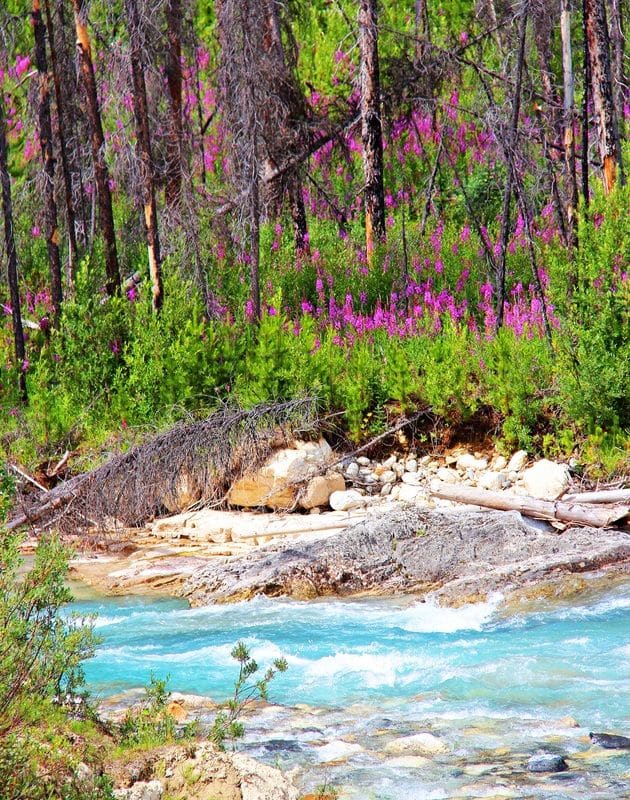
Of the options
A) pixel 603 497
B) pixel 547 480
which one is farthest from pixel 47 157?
pixel 603 497

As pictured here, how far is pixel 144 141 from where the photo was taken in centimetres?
1368

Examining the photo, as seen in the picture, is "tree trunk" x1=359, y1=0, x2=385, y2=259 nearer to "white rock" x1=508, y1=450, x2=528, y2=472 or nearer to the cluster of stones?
the cluster of stones

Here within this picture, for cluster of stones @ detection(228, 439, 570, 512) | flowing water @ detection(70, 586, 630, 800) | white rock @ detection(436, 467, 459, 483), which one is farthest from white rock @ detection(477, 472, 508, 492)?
flowing water @ detection(70, 586, 630, 800)

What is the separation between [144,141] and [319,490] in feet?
17.9

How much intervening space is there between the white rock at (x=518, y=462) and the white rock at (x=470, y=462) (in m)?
0.34

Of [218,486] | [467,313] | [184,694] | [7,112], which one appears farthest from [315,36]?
[184,694]

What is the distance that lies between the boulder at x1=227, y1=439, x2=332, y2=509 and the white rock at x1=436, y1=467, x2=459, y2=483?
1.21 meters

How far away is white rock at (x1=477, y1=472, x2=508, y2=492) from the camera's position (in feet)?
34.6

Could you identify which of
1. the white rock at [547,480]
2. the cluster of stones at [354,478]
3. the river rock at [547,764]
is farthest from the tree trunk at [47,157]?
the river rock at [547,764]

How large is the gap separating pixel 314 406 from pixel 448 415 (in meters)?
1.46

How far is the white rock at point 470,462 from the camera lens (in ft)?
36.7

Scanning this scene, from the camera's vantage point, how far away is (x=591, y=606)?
7.95m

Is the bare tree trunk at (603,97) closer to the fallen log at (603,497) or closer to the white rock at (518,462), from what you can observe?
the white rock at (518,462)

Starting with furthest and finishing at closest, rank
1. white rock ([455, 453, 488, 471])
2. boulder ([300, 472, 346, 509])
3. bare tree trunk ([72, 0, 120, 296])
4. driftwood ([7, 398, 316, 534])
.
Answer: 1. bare tree trunk ([72, 0, 120, 296])
2. driftwood ([7, 398, 316, 534])
3. white rock ([455, 453, 488, 471])
4. boulder ([300, 472, 346, 509])
